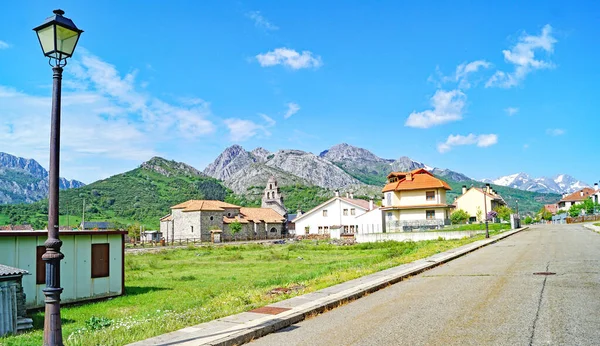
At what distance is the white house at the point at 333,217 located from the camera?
77375 mm

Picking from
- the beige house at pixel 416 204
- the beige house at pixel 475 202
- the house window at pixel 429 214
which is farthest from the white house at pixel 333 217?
the beige house at pixel 475 202

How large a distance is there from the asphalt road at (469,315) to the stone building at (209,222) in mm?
75364

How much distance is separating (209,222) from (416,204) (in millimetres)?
42529

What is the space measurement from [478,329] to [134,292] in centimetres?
1445

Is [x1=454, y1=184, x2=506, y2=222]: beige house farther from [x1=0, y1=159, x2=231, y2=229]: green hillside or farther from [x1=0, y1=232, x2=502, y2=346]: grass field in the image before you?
[x1=0, y1=159, x2=231, y2=229]: green hillside

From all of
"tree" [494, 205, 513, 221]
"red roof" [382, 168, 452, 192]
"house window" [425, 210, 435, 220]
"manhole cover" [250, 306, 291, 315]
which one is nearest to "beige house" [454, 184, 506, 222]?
"tree" [494, 205, 513, 221]

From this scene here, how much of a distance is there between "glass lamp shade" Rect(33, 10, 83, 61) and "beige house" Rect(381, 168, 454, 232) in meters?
53.2

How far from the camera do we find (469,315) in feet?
30.9

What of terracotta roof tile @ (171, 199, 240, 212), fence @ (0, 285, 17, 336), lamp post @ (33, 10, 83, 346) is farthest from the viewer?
terracotta roof tile @ (171, 199, 240, 212)

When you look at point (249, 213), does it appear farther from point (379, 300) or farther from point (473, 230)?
point (379, 300)

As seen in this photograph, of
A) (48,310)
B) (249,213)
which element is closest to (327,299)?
(48,310)

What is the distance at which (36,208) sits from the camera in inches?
4759

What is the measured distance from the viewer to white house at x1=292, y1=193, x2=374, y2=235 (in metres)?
77.4

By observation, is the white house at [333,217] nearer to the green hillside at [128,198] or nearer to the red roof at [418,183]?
the red roof at [418,183]
